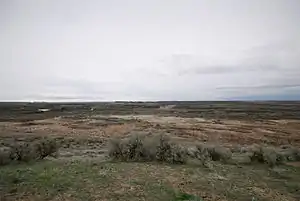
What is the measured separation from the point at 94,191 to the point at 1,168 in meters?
4.85

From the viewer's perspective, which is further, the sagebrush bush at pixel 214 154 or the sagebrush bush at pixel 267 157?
the sagebrush bush at pixel 214 154

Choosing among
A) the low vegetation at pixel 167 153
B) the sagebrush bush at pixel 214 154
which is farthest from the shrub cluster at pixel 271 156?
the sagebrush bush at pixel 214 154

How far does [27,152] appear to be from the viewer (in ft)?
48.0

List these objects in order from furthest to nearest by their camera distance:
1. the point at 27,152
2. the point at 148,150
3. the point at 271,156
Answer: the point at 271,156 < the point at 148,150 < the point at 27,152

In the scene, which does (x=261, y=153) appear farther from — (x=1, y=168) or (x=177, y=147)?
(x=1, y=168)

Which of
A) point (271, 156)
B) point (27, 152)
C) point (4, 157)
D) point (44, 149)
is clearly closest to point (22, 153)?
point (27, 152)

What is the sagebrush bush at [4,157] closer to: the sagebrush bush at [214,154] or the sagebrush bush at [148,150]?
the sagebrush bush at [148,150]

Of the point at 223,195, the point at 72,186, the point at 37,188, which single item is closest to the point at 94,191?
the point at 72,186

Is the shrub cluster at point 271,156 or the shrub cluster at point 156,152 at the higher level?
the shrub cluster at point 156,152

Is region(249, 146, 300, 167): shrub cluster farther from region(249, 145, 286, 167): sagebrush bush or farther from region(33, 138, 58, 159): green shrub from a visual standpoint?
region(33, 138, 58, 159): green shrub

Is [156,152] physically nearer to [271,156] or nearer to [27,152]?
[271,156]

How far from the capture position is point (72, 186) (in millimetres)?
10273

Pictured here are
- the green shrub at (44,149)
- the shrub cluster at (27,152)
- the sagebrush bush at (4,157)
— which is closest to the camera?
the sagebrush bush at (4,157)

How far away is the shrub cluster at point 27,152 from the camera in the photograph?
45.7ft
